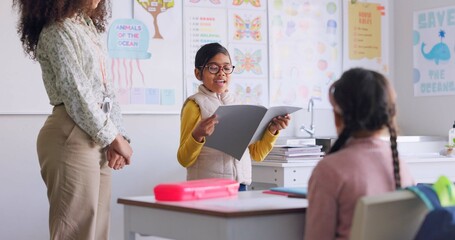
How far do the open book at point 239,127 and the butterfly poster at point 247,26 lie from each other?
5.85 feet

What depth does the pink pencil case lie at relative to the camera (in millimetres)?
2357

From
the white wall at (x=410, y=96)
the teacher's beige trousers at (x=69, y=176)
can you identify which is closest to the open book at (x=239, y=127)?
the teacher's beige trousers at (x=69, y=176)

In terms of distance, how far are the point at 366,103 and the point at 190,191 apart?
640 mm

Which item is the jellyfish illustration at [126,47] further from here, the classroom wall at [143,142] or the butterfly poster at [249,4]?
the butterfly poster at [249,4]

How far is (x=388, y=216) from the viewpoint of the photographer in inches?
76.2

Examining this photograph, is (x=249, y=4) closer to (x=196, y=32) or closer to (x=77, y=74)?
(x=196, y=32)

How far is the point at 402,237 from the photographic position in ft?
6.61

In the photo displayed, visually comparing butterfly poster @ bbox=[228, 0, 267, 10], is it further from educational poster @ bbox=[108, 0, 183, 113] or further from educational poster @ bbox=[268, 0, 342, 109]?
educational poster @ bbox=[108, 0, 183, 113]

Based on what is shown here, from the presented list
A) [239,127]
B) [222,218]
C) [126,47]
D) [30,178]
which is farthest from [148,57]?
[222,218]

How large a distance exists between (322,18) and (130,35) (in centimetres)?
147

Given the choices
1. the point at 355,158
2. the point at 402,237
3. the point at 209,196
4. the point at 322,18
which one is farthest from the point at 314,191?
the point at 322,18

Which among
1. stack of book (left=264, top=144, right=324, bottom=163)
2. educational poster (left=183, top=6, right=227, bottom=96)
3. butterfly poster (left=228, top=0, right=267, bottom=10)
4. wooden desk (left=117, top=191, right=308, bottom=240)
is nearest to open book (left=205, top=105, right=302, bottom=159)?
wooden desk (left=117, top=191, right=308, bottom=240)

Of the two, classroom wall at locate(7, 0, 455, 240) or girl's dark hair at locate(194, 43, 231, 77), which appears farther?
classroom wall at locate(7, 0, 455, 240)

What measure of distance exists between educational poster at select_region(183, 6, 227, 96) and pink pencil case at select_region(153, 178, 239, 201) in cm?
234
